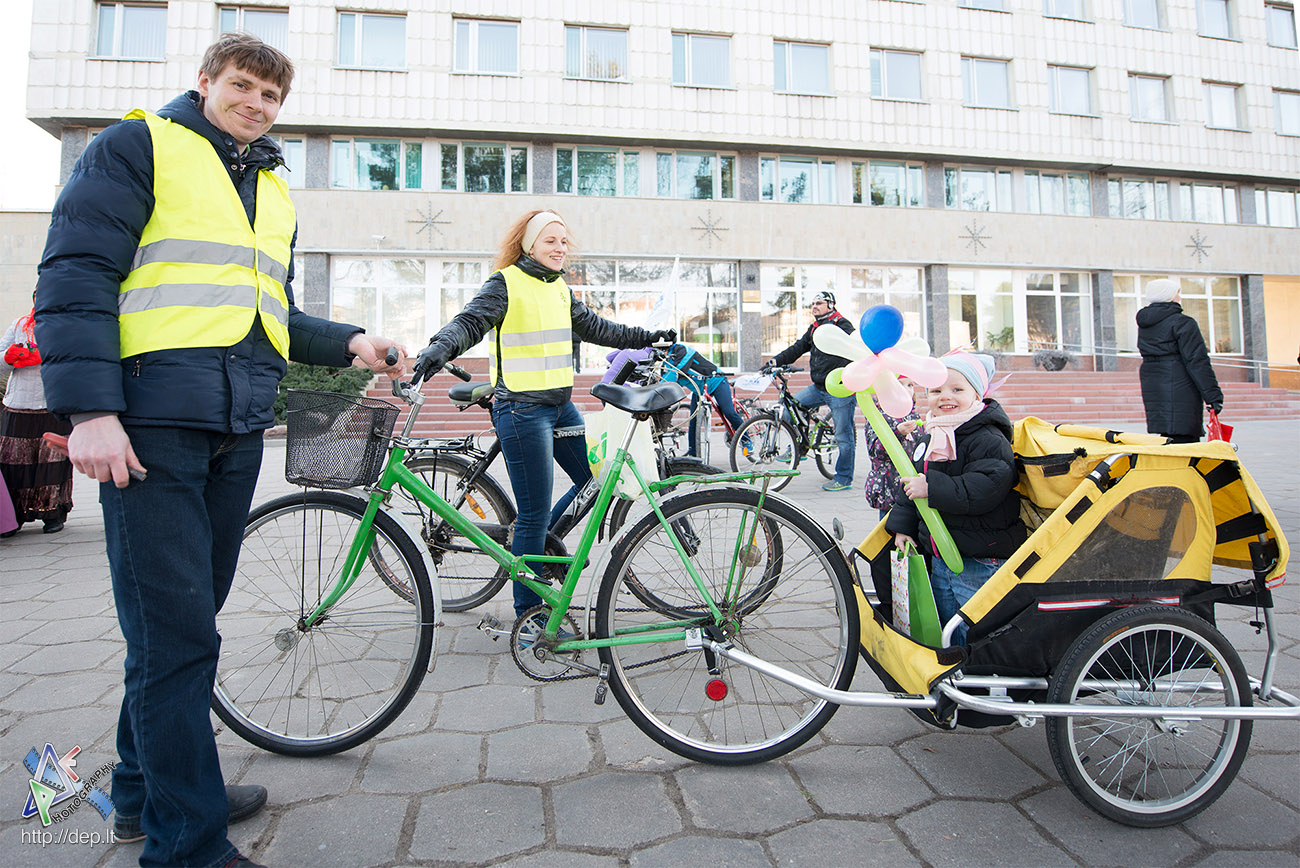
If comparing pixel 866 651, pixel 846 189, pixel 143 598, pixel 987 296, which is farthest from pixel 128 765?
pixel 987 296

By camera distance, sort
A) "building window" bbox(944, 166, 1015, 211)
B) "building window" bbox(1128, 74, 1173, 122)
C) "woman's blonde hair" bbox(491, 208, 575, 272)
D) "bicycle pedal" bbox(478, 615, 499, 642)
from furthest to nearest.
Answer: "building window" bbox(1128, 74, 1173, 122), "building window" bbox(944, 166, 1015, 211), "woman's blonde hair" bbox(491, 208, 575, 272), "bicycle pedal" bbox(478, 615, 499, 642)

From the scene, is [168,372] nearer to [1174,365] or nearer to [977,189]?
[1174,365]

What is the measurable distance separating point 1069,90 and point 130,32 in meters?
29.1

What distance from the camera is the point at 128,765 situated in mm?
1999

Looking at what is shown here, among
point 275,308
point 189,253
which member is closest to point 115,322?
point 189,253

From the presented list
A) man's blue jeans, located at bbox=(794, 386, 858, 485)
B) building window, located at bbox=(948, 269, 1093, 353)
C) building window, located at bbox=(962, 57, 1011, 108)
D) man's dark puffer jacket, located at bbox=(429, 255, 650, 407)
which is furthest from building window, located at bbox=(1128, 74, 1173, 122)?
man's dark puffer jacket, located at bbox=(429, 255, 650, 407)

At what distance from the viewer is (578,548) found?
2625mm

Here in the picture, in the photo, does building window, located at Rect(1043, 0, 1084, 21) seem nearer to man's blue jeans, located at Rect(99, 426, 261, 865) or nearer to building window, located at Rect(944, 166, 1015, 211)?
building window, located at Rect(944, 166, 1015, 211)

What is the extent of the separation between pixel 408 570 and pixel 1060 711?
1.97 m

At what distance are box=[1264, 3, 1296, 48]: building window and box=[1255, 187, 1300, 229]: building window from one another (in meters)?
5.61

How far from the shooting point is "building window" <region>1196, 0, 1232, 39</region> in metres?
27.0

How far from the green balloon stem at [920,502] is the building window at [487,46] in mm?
22362

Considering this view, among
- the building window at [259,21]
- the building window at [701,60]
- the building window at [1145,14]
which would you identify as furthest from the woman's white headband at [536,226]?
the building window at [1145,14]

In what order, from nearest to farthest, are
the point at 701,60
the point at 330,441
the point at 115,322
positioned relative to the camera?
the point at 115,322 → the point at 330,441 → the point at 701,60
